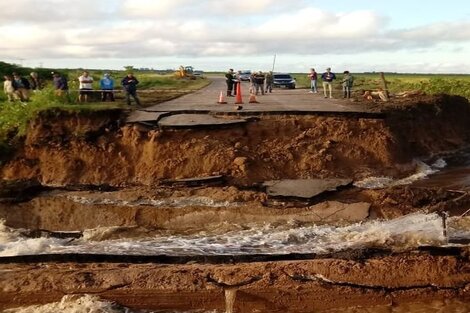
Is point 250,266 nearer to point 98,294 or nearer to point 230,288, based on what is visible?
point 230,288

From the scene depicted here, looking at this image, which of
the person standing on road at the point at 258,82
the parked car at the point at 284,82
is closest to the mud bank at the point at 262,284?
the person standing on road at the point at 258,82

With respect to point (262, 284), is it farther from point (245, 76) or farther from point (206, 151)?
point (245, 76)

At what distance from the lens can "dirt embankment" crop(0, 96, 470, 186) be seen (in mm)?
13258

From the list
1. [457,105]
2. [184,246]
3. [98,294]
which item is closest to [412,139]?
[457,105]

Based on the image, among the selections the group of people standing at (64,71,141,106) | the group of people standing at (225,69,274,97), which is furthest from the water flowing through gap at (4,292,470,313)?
the group of people standing at (225,69,274,97)

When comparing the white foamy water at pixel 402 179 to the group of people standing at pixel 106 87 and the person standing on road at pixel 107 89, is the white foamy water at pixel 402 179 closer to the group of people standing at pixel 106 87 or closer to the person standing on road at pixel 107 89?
the group of people standing at pixel 106 87

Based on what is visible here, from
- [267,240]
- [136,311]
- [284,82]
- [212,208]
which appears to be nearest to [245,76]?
[284,82]

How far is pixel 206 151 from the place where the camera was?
13453mm

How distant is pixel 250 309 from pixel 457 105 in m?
16.9

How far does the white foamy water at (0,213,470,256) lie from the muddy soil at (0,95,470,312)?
1.50 ft

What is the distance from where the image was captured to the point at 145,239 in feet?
34.0

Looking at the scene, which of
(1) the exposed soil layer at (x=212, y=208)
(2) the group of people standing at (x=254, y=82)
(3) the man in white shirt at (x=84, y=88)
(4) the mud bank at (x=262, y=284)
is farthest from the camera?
(2) the group of people standing at (x=254, y=82)

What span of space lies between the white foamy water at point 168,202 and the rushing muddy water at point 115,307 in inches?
170

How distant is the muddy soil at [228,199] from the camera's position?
7.56 meters
